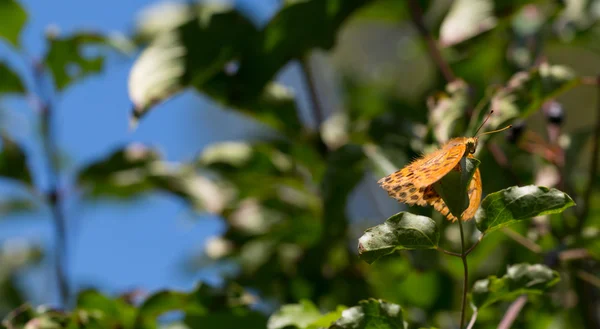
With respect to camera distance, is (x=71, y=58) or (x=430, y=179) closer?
(x=430, y=179)

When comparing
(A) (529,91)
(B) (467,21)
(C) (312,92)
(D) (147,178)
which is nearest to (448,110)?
(A) (529,91)

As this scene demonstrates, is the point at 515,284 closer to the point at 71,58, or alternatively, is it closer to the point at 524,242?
the point at 524,242

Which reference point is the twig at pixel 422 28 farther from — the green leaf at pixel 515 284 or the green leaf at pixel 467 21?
the green leaf at pixel 515 284

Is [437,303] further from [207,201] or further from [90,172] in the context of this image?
[90,172]

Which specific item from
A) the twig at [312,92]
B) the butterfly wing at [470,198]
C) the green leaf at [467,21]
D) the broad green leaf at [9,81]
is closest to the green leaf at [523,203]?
the butterfly wing at [470,198]

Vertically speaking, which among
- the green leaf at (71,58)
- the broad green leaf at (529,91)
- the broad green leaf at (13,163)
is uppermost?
the green leaf at (71,58)

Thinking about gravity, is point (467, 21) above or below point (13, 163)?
below

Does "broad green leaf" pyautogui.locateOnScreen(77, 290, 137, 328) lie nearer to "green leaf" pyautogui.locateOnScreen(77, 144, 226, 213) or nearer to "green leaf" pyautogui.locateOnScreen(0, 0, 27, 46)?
"green leaf" pyautogui.locateOnScreen(77, 144, 226, 213)
